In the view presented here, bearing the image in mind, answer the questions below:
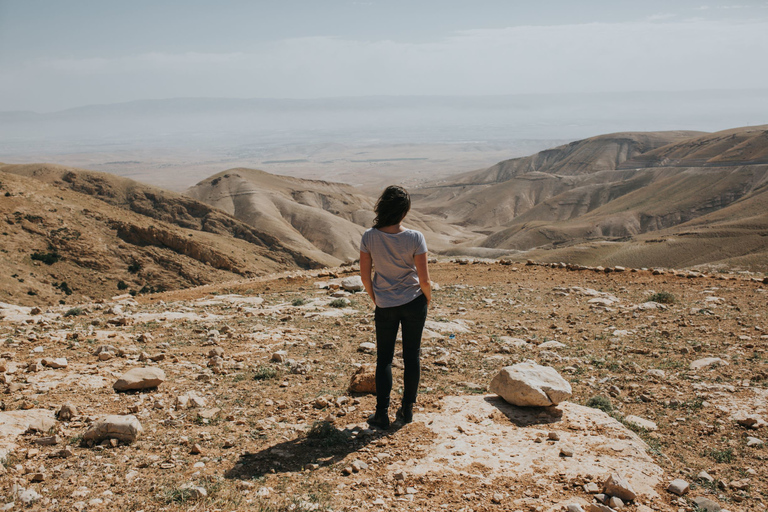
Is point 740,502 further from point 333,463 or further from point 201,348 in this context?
point 201,348

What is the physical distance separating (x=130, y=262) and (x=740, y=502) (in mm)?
32971

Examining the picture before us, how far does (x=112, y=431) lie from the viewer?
4.42m

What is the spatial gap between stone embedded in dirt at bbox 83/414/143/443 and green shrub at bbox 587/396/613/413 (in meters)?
4.93

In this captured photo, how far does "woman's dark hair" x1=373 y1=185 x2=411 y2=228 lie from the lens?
4.67 metres

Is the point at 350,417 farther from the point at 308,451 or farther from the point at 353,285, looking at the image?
the point at 353,285

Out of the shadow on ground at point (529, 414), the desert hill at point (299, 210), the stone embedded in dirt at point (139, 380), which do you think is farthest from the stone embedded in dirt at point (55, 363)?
the desert hill at point (299, 210)

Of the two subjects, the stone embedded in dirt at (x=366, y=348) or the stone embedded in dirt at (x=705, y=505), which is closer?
the stone embedded in dirt at (x=705, y=505)

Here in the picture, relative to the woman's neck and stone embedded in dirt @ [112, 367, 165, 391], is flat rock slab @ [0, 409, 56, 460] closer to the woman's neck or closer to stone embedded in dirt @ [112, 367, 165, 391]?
stone embedded in dirt @ [112, 367, 165, 391]

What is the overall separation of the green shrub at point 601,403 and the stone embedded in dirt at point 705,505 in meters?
1.85

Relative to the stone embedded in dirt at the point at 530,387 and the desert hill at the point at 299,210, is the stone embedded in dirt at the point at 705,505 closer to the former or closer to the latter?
the stone embedded in dirt at the point at 530,387

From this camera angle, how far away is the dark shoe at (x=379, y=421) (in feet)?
16.2

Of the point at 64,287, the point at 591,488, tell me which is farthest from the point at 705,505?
the point at 64,287

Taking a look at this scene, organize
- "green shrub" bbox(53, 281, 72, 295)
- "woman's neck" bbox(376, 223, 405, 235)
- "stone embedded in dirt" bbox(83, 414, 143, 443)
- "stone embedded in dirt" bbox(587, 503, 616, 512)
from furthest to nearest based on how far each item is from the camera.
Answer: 1. "green shrub" bbox(53, 281, 72, 295)
2. "woman's neck" bbox(376, 223, 405, 235)
3. "stone embedded in dirt" bbox(83, 414, 143, 443)
4. "stone embedded in dirt" bbox(587, 503, 616, 512)

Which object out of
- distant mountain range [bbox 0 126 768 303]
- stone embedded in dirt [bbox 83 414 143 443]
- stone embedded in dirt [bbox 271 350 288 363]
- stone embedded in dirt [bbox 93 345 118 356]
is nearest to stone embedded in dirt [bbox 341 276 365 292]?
stone embedded in dirt [bbox 271 350 288 363]
